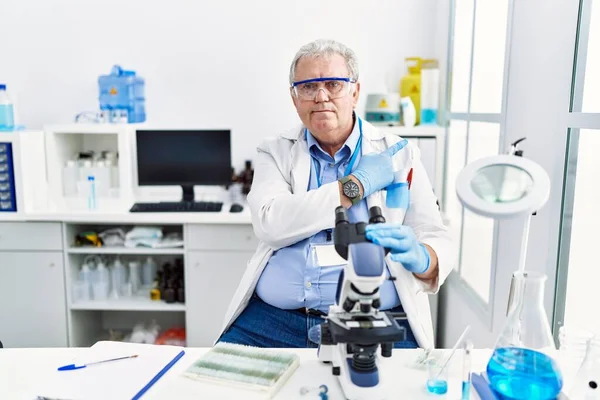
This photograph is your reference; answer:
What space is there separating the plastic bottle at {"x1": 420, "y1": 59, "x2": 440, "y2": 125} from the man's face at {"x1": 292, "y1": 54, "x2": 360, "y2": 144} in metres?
1.40

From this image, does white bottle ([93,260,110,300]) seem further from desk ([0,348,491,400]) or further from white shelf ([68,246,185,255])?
desk ([0,348,491,400])

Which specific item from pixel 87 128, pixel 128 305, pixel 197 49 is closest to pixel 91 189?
pixel 87 128

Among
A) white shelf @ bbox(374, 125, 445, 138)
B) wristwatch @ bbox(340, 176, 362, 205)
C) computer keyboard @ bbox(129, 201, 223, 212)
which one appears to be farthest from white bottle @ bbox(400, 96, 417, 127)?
wristwatch @ bbox(340, 176, 362, 205)

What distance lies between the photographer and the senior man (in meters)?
Answer: 1.58

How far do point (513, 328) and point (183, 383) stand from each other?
2.29ft

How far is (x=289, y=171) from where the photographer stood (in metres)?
1.79

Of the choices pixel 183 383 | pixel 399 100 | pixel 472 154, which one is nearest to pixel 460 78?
pixel 399 100

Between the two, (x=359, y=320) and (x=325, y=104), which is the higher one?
(x=325, y=104)

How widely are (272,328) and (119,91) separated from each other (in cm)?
201

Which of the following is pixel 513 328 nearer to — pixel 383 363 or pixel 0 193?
pixel 383 363

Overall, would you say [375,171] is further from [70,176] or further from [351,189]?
[70,176]

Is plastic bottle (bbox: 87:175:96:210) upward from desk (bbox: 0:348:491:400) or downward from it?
upward

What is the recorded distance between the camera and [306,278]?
162 cm

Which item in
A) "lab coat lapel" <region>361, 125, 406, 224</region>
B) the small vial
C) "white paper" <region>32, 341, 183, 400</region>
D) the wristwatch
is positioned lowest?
"white paper" <region>32, 341, 183, 400</region>
